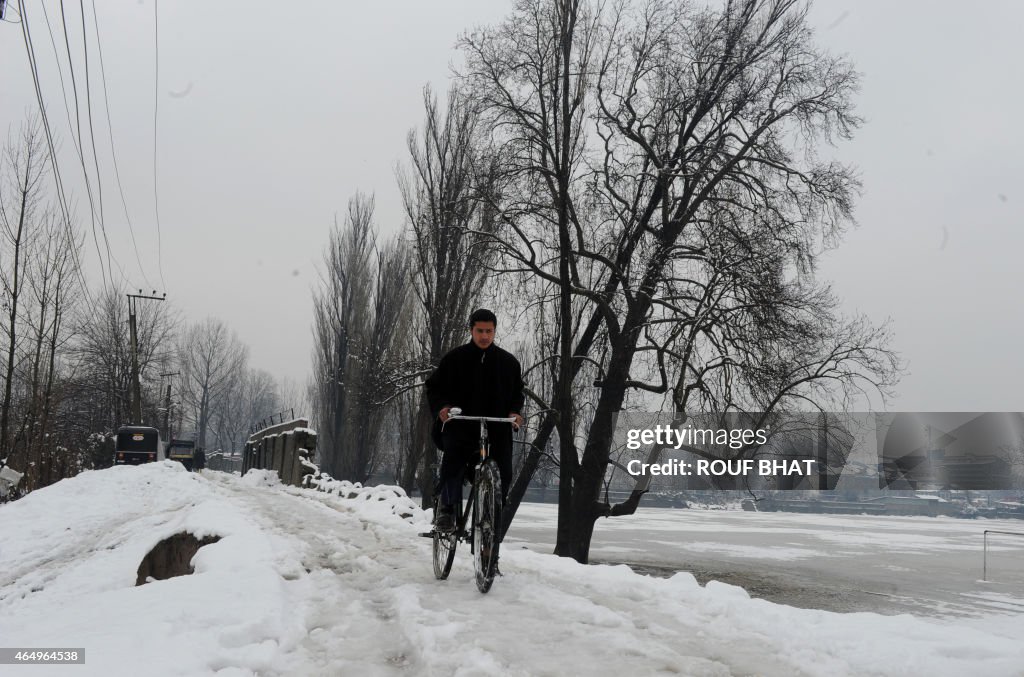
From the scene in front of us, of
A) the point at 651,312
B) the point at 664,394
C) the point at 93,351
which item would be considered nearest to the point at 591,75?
the point at 651,312

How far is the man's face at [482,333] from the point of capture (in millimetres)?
5180

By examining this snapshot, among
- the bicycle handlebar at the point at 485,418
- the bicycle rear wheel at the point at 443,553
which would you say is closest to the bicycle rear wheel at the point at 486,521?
the bicycle handlebar at the point at 485,418

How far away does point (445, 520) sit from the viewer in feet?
16.9

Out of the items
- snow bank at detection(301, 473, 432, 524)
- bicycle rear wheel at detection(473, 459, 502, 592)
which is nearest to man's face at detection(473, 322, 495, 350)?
bicycle rear wheel at detection(473, 459, 502, 592)

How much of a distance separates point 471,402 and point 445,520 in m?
0.80

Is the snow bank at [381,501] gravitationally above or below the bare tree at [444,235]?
below

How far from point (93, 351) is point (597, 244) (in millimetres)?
33619

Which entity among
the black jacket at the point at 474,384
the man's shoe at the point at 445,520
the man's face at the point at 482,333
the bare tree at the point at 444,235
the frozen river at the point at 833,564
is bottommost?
the frozen river at the point at 833,564

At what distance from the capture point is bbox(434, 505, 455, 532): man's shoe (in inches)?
202

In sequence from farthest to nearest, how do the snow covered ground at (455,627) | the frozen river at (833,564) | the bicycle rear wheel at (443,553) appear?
1. the frozen river at (833,564)
2. the bicycle rear wheel at (443,553)
3. the snow covered ground at (455,627)

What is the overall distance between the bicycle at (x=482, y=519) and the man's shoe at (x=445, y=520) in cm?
3

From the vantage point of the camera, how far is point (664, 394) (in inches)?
535

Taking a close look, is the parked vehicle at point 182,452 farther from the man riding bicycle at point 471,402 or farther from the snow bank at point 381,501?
the man riding bicycle at point 471,402

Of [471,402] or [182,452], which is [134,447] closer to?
[182,452]
